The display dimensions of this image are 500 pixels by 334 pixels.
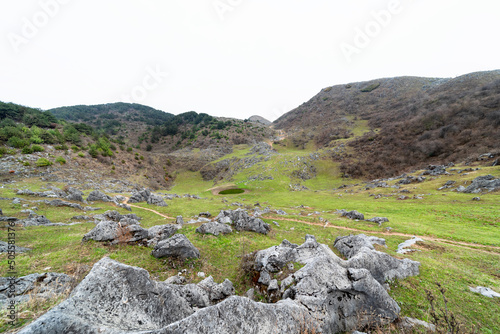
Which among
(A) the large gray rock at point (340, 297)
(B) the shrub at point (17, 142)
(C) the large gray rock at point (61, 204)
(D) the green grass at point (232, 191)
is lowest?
(D) the green grass at point (232, 191)

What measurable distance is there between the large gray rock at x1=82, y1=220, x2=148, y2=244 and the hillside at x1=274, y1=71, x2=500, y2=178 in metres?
67.2

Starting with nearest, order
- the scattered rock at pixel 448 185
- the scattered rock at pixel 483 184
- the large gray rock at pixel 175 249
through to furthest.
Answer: the large gray rock at pixel 175 249
the scattered rock at pixel 483 184
the scattered rock at pixel 448 185

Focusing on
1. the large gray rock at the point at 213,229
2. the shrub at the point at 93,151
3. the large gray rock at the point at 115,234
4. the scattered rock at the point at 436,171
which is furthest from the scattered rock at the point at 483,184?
the shrub at the point at 93,151

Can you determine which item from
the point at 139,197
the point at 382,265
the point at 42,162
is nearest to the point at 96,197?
the point at 139,197

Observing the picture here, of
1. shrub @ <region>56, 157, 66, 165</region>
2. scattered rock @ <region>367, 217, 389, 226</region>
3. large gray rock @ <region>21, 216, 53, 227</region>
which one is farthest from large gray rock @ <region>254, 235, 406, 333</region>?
shrub @ <region>56, 157, 66, 165</region>

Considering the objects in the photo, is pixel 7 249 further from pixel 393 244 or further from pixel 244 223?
pixel 393 244

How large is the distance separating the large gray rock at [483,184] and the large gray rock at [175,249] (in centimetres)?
4420

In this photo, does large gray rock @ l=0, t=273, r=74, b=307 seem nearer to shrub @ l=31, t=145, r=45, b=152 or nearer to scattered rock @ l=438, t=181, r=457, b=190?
scattered rock @ l=438, t=181, r=457, b=190

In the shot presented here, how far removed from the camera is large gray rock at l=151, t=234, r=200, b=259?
1167cm

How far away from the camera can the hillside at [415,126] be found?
54.5 m

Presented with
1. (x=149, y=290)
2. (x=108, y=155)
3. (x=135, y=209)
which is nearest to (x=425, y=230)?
(x=149, y=290)

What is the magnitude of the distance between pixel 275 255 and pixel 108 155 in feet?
225

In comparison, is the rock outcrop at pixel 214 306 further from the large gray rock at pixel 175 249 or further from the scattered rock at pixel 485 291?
the scattered rock at pixel 485 291

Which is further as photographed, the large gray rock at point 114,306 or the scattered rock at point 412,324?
the scattered rock at point 412,324
